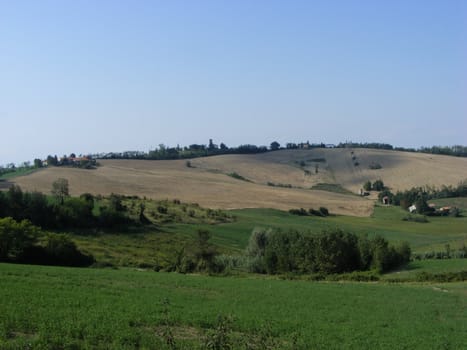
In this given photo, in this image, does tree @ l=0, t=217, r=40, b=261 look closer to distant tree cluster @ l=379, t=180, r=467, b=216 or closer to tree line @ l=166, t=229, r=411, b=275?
tree line @ l=166, t=229, r=411, b=275

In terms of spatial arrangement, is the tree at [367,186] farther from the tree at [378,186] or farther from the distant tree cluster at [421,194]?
the distant tree cluster at [421,194]

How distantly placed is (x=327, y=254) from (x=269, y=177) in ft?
316

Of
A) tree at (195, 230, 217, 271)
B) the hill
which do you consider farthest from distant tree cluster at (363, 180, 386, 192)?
tree at (195, 230, 217, 271)

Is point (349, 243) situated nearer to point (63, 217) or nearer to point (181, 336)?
point (63, 217)

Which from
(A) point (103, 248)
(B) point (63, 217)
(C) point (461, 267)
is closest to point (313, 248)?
(C) point (461, 267)

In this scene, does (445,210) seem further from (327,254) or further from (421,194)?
(327,254)

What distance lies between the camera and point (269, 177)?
15412 cm

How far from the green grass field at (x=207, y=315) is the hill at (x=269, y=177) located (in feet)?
237

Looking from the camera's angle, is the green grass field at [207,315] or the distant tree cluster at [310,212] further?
the distant tree cluster at [310,212]

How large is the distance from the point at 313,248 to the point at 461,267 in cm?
1507

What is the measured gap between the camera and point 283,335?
18.2 m

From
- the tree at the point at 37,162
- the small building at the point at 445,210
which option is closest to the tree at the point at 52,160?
the tree at the point at 37,162

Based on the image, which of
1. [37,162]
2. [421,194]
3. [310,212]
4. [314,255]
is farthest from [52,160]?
[314,255]

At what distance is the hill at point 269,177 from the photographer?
364 ft
